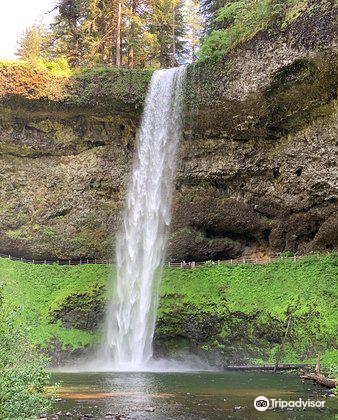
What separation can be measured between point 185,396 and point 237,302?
1305 centimetres

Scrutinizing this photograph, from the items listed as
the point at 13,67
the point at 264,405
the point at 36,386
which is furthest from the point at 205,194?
the point at 36,386

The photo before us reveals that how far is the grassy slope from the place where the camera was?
24609mm

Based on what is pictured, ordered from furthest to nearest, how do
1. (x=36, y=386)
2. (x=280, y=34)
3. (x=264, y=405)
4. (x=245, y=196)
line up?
1. (x=245, y=196)
2. (x=280, y=34)
3. (x=264, y=405)
4. (x=36, y=386)

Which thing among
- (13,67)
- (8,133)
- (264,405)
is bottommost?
(264,405)

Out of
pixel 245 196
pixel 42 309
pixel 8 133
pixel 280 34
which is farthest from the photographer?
pixel 8 133

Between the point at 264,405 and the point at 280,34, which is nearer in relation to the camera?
the point at 264,405

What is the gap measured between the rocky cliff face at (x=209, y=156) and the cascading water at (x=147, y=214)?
1.00 meters

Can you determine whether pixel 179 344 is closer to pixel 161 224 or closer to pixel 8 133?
pixel 161 224

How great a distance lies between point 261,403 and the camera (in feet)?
42.1

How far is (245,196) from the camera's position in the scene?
108ft

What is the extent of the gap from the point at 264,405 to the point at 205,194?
21.9m

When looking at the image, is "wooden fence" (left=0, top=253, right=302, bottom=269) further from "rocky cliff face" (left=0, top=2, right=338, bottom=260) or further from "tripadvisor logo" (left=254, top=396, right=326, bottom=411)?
"tripadvisor logo" (left=254, top=396, right=326, bottom=411)

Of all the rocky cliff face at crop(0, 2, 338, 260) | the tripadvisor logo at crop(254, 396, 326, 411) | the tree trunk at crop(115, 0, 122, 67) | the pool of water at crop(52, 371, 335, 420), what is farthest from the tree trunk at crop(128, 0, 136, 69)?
the tripadvisor logo at crop(254, 396, 326, 411)

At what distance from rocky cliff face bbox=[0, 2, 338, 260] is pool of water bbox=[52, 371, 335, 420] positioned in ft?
45.6
